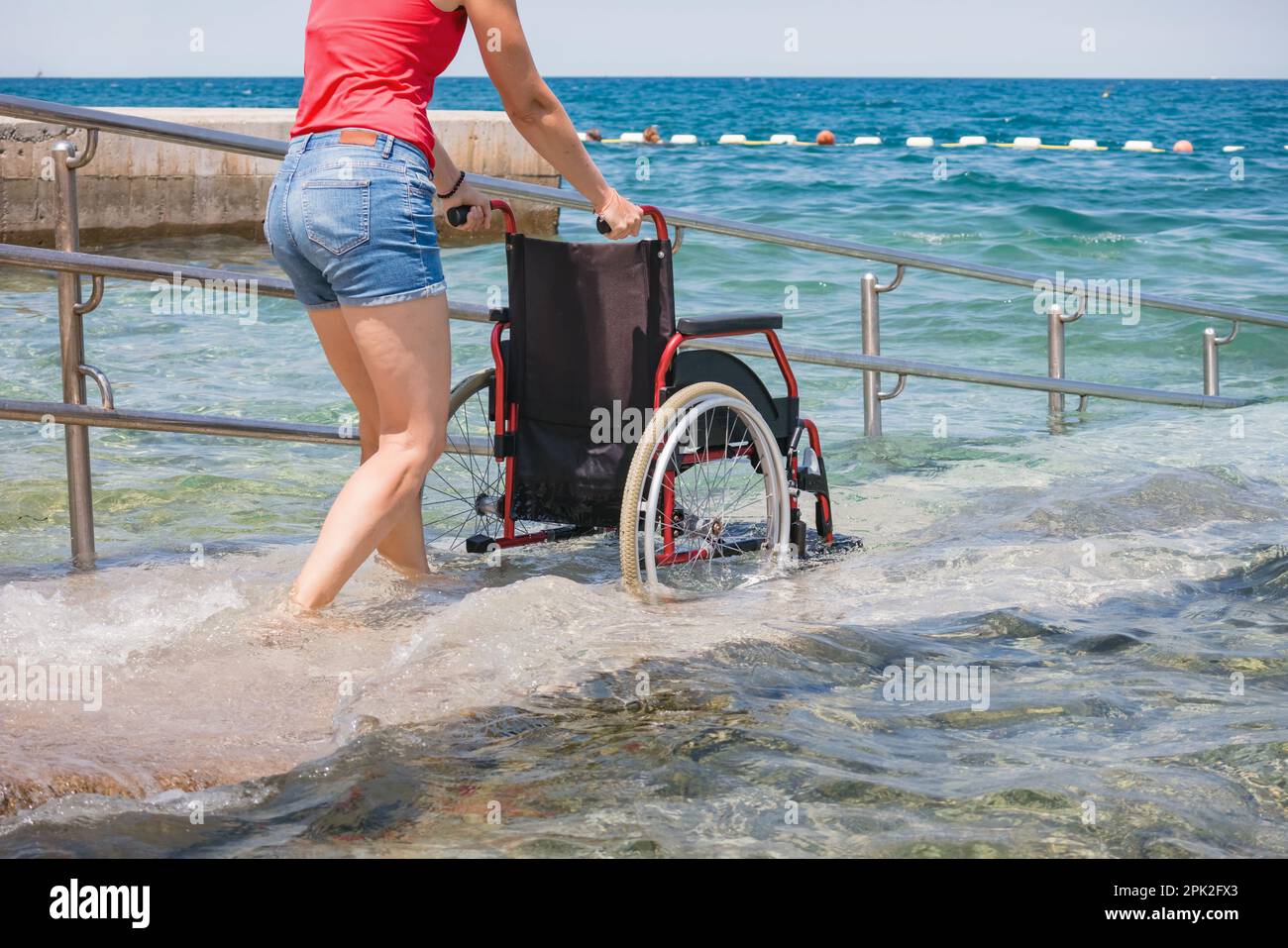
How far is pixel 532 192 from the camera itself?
3594 mm

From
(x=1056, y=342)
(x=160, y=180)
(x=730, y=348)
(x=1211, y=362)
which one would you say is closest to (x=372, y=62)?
(x=730, y=348)

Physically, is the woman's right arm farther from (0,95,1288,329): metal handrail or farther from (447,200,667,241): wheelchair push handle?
(0,95,1288,329): metal handrail

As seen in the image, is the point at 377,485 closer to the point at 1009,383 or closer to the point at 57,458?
the point at 57,458

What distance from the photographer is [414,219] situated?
94.3 inches

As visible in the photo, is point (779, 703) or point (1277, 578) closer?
point (779, 703)

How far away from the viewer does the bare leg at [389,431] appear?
8.01 feet

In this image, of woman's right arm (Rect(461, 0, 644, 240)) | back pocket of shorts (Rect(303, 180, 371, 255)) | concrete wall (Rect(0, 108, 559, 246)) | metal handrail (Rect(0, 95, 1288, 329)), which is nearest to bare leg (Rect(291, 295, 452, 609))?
back pocket of shorts (Rect(303, 180, 371, 255))

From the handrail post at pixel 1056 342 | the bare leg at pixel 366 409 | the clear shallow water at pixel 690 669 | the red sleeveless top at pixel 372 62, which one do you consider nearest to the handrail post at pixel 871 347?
the clear shallow water at pixel 690 669

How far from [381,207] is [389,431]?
44cm

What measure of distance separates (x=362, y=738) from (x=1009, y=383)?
11.3 feet

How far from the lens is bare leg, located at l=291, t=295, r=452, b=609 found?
8.01 ft

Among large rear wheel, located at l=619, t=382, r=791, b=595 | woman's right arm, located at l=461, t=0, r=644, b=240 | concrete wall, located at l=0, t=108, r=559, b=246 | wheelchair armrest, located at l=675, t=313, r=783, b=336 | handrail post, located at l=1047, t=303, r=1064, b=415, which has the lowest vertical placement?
large rear wheel, located at l=619, t=382, r=791, b=595

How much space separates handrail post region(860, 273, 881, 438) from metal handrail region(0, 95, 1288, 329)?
269 millimetres
